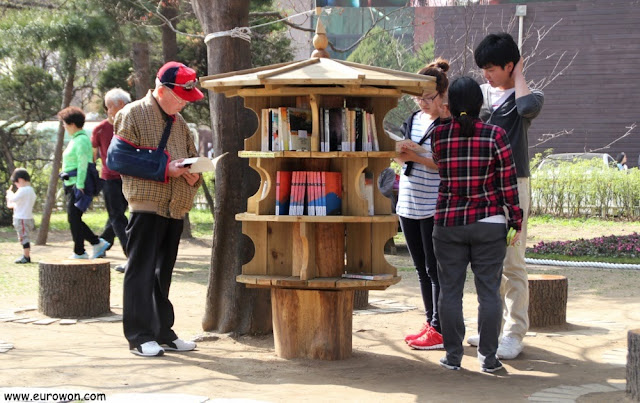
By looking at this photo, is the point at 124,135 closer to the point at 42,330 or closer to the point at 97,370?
the point at 97,370

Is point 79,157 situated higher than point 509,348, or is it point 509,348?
point 79,157

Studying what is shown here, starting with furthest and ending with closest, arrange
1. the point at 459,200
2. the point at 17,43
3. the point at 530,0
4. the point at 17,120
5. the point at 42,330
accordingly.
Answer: the point at 17,120 → the point at 17,43 → the point at 530,0 → the point at 42,330 → the point at 459,200

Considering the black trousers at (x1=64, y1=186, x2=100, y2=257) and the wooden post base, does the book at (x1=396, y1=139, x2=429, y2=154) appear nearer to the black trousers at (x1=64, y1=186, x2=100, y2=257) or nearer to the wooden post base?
the wooden post base

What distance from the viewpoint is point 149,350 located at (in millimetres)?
5738

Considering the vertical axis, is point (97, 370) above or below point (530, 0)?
below

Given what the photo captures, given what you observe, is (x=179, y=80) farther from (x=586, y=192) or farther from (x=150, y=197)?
(x=586, y=192)

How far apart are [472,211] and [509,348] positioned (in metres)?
1.11

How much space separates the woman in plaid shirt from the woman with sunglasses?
A: 52 cm

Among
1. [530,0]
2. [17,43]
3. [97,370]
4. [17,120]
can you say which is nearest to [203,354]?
[97,370]

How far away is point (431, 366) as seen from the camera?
563cm

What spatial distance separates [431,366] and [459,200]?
111 cm

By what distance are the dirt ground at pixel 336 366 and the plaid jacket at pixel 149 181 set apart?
38.4 inches

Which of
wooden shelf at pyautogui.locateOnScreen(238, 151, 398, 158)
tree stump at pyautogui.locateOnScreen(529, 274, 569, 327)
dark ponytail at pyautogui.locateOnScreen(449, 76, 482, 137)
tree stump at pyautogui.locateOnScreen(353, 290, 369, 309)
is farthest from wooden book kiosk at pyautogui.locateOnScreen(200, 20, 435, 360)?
tree stump at pyautogui.locateOnScreen(353, 290, 369, 309)

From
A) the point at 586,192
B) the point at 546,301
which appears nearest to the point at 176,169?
the point at 546,301
